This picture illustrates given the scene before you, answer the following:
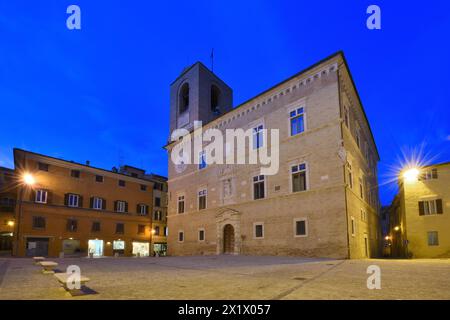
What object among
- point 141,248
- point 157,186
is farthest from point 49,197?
point 157,186

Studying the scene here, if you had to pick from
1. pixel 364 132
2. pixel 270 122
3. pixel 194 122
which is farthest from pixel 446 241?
pixel 194 122

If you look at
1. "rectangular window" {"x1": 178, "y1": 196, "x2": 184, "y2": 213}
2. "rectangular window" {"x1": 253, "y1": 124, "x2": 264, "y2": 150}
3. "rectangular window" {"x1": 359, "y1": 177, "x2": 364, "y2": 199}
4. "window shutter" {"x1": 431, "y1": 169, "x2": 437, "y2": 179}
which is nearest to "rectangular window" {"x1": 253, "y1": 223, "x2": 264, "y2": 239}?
"rectangular window" {"x1": 253, "y1": 124, "x2": 264, "y2": 150}

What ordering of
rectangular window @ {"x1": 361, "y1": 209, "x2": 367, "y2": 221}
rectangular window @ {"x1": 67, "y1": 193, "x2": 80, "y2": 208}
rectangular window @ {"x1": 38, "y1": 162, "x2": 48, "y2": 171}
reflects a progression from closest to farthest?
rectangular window @ {"x1": 361, "y1": 209, "x2": 367, "y2": 221}
rectangular window @ {"x1": 38, "y1": 162, "x2": 48, "y2": 171}
rectangular window @ {"x1": 67, "y1": 193, "x2": 80, "y2": 208}

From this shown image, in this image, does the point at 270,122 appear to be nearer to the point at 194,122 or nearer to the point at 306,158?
the point at 306,158

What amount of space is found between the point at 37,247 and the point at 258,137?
27.1m

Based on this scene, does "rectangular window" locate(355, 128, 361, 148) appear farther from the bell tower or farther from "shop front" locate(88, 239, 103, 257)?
"shop front" locate(88, 239, 103, 257)

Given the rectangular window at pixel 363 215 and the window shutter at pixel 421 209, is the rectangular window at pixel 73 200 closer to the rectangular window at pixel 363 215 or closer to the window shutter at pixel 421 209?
the rectangular window at pixel 363 215

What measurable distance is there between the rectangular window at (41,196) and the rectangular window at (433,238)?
4029 centimetres

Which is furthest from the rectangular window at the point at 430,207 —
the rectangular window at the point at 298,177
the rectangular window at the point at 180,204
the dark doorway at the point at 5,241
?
the dark doorway at the point at 5,241

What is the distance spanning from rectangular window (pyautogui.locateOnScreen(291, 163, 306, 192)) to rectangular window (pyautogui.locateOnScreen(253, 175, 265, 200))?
2849 mm

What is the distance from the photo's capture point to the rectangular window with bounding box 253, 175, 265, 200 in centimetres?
2364

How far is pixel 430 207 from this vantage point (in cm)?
2883

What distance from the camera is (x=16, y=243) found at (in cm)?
3166
